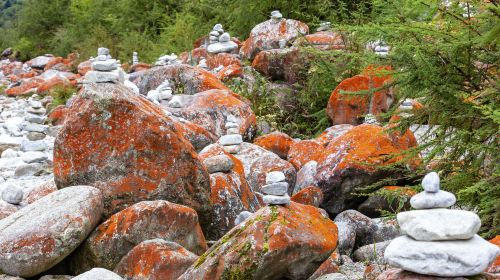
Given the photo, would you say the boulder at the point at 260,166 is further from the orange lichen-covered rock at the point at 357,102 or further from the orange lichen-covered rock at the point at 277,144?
the orange lichen-covered rock at the point at 357,102

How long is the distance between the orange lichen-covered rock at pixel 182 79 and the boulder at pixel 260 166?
3.83 m

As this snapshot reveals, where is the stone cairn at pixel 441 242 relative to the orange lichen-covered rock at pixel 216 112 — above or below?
above

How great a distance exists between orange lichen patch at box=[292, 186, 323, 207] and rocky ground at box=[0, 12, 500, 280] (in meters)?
0.01

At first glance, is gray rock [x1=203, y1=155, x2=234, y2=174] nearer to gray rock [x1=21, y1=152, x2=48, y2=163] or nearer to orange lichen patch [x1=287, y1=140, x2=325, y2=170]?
orange lichen patch [x1=287, y1=140, x2=325, y2=170]

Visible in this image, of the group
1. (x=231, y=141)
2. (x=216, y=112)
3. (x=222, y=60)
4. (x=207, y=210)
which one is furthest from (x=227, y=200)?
(x=222, y=60)

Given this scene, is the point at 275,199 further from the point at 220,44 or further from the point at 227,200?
the point at 220,44

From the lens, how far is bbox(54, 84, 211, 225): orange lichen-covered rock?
267 inches

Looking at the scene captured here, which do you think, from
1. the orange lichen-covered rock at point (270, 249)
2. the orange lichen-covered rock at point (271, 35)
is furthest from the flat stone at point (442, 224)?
the orange lichen-covered rock at point (271, 35)

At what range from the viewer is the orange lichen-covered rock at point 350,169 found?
807 cm

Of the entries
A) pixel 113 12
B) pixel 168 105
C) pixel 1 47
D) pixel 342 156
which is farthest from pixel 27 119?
pixel 1 47

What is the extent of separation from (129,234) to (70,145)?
47.6 inches

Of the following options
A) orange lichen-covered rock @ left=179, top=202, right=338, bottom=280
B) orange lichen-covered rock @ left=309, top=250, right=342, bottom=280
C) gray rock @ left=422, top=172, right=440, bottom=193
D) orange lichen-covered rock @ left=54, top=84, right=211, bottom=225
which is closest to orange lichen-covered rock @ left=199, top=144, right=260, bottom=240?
orange lichen-covered rock @ left=54, top=84, right=211, bottom=225

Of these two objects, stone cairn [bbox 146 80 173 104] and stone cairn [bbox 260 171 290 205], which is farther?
stone cairn [bbox 146 80 173 104]

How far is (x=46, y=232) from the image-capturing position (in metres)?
5.92
